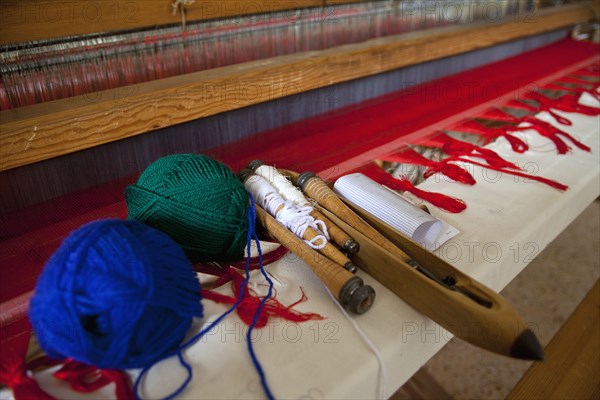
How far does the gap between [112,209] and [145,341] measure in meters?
0.48

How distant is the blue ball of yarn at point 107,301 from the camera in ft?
1.85

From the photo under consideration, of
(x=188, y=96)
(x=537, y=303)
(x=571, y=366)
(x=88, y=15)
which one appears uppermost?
(x=88, y=15)

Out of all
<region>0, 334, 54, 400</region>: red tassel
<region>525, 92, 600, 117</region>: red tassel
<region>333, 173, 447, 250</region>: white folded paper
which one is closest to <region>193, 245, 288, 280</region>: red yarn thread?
<region>333, 173, 447, 250</region>: white folded paper

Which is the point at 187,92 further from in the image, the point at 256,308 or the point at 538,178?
the point at 538,178

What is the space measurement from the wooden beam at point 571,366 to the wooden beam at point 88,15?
1232mm

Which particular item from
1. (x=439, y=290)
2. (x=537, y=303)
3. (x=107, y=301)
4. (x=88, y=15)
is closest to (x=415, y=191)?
(x=439, y=290)

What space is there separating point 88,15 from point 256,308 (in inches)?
31.4

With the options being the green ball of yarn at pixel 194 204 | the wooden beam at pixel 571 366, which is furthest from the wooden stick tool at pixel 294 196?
the wooden beam at pixel 571 366

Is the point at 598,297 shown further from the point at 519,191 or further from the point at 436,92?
the point at 436,92

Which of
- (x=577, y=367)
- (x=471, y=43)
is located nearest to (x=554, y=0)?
(x=471, y=43)

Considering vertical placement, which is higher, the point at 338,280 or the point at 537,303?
the point at 338,280

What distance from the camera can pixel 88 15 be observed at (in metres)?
1.07

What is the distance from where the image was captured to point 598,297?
1.38 m

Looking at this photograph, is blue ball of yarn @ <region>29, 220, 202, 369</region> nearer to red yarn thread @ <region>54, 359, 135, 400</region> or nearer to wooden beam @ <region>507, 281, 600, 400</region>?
red yarn thread @ <region>54, 359, 135, 400</region>
